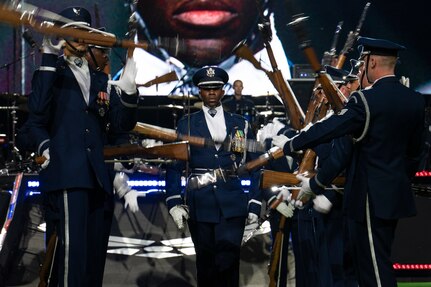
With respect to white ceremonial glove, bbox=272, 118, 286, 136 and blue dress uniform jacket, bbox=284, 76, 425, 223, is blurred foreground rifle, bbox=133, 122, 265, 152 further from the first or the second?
blue dress uniform jacket, bbox=284, 76, 425, 223

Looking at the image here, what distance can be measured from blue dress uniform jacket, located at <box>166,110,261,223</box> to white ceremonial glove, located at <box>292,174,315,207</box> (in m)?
Result: 0.66

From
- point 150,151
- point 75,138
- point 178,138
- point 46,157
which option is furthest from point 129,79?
point 178,138

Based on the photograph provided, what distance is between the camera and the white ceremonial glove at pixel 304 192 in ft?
17.5

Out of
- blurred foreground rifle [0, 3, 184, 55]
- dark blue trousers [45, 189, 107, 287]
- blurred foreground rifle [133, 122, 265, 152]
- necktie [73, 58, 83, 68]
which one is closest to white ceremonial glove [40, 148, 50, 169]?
dark blue trousers [45, 189, 107, 287]

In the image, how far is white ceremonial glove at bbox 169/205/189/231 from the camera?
19.5 feet

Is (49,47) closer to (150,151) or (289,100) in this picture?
(150,151)

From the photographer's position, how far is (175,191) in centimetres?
609

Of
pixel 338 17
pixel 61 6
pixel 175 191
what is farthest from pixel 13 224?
pixel 338 17

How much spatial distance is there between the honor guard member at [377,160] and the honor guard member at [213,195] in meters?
1.23

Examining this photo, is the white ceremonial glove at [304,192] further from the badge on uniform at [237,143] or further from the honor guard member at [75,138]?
the honor guard member at [75,138]

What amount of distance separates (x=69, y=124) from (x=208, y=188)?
155 cm

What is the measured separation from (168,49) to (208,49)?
7355 mm

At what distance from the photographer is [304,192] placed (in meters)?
5.38

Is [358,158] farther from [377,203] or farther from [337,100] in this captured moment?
[337,100]
